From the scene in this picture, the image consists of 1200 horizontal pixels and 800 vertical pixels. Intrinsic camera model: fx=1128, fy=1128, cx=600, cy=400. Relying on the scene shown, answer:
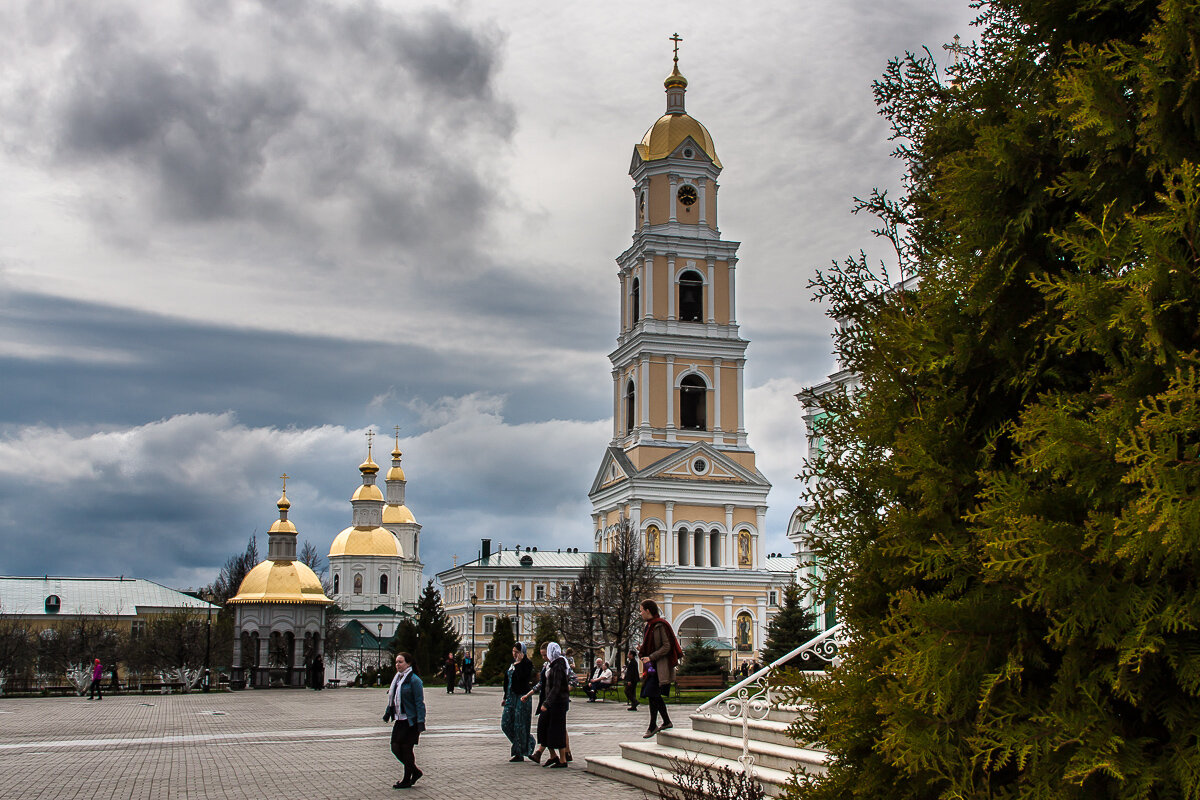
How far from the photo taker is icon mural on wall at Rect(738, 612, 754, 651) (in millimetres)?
72188

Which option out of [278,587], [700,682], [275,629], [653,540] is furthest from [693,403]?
[700,682]

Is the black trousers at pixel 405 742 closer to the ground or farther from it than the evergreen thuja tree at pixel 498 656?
farther from it

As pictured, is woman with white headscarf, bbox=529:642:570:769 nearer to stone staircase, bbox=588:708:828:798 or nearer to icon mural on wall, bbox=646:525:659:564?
stone staircase, bbox=588:708:828:798

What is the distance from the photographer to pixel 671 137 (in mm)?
76188

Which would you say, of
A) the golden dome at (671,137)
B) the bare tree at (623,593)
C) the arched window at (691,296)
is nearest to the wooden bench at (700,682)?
the bare tree at (623,593)

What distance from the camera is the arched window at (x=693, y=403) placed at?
7381 cm

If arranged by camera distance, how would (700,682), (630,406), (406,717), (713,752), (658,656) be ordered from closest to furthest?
(713,752), (406,717), (658,656), (700,682), (630,406)

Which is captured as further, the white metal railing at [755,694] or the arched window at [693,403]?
the arched window at [693,403]

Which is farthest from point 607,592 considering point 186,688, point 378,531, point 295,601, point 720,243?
point 378,531

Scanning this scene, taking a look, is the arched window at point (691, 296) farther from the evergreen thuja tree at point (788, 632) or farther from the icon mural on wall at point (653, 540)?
the evergreen thuja tree at point (788, 632)

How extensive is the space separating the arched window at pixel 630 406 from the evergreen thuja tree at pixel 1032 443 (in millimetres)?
69548

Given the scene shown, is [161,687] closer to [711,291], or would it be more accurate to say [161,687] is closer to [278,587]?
[278,587]

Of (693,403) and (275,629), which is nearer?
(275,629)

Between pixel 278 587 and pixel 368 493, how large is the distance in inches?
2418
